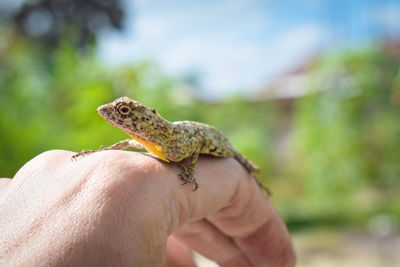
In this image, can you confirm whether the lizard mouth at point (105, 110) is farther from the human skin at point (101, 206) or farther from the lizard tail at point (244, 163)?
the lizard tail at point (244, 163)

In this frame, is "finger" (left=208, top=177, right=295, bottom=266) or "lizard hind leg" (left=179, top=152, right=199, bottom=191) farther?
"finger" (left=208, top=177, right=295, bottom=266)

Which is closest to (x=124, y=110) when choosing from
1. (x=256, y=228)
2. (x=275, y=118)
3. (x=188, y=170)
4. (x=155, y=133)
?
(x=155, y=133)

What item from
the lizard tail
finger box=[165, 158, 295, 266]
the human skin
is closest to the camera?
the human skin

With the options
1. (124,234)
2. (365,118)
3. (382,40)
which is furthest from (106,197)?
(382,40)

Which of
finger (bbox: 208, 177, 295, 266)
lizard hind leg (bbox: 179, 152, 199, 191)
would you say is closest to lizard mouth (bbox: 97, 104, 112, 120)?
lizard hind leg (bbox: 179, 152, 199, 191)

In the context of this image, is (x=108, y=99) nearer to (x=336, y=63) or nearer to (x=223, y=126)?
(x=336, y=63)

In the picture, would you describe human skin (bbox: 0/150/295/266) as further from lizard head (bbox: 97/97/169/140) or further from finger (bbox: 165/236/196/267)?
finger (bbox: 165/236/196/267)

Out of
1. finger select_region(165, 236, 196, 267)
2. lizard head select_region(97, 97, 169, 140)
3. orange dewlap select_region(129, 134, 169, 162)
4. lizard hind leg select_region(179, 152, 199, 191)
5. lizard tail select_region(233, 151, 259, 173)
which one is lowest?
finger select_region(165, 236, 196, 267)

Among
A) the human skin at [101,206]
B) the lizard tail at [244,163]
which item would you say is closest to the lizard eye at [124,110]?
the human skin at [101,206]
